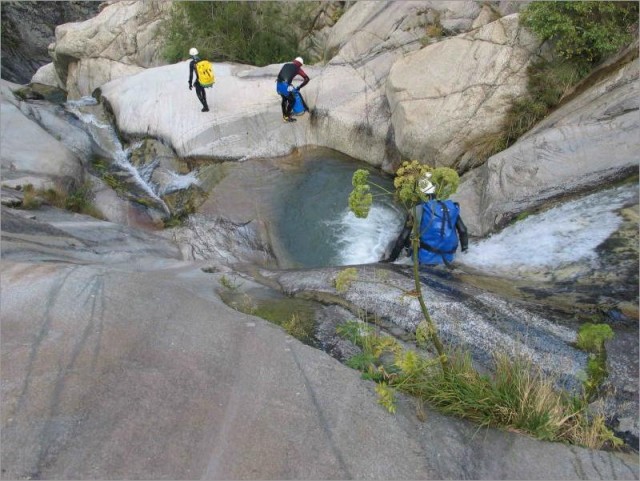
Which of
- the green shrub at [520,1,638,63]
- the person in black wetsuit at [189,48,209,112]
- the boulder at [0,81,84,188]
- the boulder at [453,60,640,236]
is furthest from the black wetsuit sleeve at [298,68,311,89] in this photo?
the boulder at [0,81,84,188]

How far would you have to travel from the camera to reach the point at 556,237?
685 centimetres

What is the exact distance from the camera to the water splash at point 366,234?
9.17 metres

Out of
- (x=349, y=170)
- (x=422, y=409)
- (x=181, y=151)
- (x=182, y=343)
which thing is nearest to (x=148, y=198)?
(x=181, y=151)

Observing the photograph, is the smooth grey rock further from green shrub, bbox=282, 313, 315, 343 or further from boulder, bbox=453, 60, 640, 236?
boulder, bbox=453, 60, 640, 236

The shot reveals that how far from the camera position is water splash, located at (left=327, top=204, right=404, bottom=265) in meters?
9.17

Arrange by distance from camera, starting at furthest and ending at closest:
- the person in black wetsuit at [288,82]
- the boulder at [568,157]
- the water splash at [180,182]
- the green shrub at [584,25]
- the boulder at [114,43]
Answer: the boulder at [114,43]
the person in black wetsuit at [288,82]
the water splash at [180,182]
the green shrub at [584,25]
the boulder at [568,157]

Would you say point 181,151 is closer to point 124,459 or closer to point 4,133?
point 4,133

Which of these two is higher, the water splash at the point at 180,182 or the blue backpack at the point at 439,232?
the water splash at the point at 180,182

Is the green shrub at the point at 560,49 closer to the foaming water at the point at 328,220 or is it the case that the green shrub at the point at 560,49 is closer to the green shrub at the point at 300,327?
the foaming water at the point at 328,220

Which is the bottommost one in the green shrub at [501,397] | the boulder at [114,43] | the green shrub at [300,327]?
the green shrub at [501,397]

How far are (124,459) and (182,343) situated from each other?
1276 millimetres

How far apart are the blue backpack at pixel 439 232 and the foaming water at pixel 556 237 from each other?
1.41 feet

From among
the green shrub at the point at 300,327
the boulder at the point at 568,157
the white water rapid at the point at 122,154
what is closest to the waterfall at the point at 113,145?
the white water rapid at the point at 122,154

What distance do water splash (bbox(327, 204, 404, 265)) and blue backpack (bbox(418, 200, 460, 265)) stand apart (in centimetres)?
208
